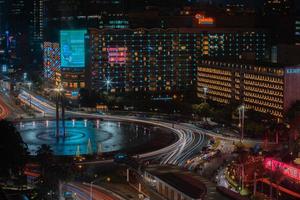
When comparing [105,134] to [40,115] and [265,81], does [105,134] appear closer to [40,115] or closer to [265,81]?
[40,115]

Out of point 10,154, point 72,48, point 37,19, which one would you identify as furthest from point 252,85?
point 37,19

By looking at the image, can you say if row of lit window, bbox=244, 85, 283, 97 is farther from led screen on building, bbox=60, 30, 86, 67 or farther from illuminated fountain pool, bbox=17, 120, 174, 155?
led screen on building, bbox=60, 30, 86, 67

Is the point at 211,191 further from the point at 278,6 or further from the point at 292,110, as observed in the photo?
the point at 278,6

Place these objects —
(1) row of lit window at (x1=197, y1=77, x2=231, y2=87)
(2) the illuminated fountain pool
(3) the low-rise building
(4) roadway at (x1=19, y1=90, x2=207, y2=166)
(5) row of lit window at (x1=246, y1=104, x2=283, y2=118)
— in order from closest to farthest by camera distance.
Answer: (3) the low-rise building → (4) roadway at (x1=19, y1=90, x2=207, y2=166) → (2) the illuminated fountain pool → (5) row of lit window at (x1=246, y1=104, x2=283, y2=118) → (1) row of lit window at (x1=197, y1=77, x2=231, y2=87)

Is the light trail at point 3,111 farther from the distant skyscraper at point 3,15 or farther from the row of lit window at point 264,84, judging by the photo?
the distant skyscraper at point 3,15

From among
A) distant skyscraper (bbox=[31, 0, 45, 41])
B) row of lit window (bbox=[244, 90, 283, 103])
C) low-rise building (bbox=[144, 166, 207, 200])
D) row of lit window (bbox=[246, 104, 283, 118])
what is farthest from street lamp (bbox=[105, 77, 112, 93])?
distant skyscraper (bbox=[31, 0, 45, 41])
